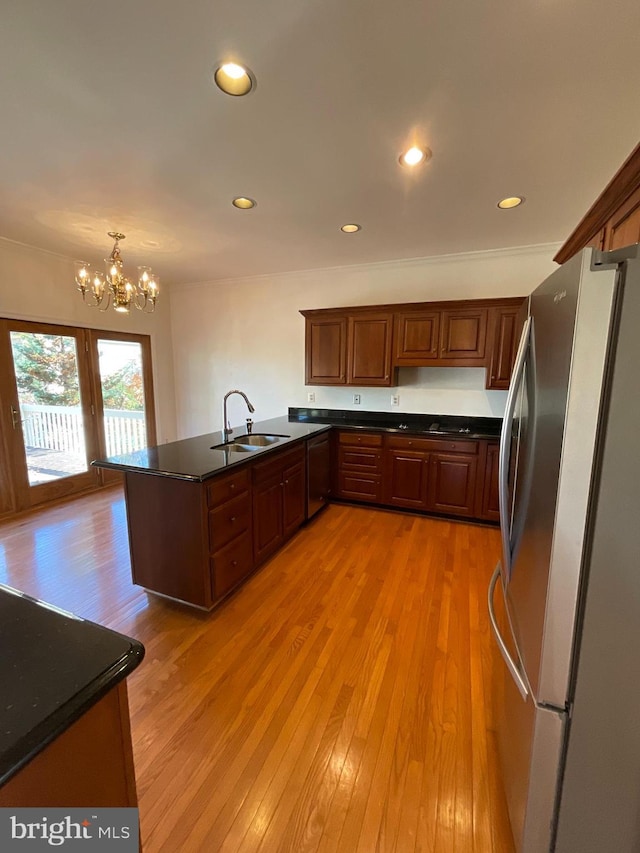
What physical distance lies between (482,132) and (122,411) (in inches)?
188

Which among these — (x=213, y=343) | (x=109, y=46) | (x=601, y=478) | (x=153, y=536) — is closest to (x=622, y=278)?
(x=601, y=478)

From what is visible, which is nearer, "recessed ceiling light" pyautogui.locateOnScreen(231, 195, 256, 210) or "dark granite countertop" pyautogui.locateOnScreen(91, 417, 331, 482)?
"dark granite countertop" pyautogui.locateOnScreen(91, 417, 331, 482)

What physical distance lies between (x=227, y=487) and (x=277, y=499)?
26.6 inches

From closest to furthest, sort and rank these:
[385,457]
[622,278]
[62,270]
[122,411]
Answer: [622,278]
[385,457]
[62,270]
[122,411]

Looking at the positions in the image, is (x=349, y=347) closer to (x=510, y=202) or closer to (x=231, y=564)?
(x=510, y=202)

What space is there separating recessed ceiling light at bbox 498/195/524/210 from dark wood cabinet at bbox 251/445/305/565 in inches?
94.8

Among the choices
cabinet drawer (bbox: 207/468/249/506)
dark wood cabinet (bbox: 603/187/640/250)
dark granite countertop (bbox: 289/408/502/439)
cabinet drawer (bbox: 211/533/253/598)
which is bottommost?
cabinet drawer (bbox: 211/533/253/598)

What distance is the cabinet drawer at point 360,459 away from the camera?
375 cm

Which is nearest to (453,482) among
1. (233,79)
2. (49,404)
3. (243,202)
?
(243,202)

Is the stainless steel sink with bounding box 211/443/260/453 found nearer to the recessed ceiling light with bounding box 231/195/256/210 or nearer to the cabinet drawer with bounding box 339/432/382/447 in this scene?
the cabinet drawer with bounding box 339/432/382/447

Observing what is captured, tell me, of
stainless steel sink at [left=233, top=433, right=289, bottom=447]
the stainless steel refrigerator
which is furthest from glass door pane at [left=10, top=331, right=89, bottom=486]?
the stainless steel refrigerator

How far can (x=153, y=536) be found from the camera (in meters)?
2.20

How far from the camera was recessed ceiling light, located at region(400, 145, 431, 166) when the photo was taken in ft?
6.52

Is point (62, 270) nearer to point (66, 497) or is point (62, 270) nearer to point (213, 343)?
point (213, 343)
